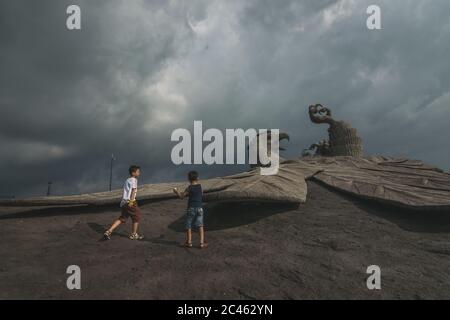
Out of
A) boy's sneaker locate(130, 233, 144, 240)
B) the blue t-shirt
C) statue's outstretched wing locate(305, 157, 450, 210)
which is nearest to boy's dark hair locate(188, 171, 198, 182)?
the blue t-shirt

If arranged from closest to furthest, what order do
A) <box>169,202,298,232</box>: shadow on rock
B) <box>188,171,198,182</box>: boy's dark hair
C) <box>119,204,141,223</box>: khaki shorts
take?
<box>188,171,198,182</box>: boy's dark hair < <box>119,204,141,223</box>: khaki shorts < <box>169,202,298,232</box>: shadow on rock

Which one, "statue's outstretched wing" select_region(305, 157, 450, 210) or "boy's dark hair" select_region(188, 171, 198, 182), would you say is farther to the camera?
"statue's outstretched wing" select_region(305, 157, 450, 210)

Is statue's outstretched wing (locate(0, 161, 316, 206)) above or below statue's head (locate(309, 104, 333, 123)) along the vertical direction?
below

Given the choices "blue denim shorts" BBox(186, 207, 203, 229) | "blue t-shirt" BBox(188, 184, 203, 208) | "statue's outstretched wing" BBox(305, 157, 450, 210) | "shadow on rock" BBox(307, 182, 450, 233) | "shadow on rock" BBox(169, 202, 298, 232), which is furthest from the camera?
"statue's outstretched wing" BBox(305, 157, 450, 210)

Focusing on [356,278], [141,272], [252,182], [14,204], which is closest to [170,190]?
[252,182]

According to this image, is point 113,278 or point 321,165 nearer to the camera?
point 113,278

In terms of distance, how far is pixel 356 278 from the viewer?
12.6ft

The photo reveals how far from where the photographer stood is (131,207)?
551cm

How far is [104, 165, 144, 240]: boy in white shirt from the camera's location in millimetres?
5336

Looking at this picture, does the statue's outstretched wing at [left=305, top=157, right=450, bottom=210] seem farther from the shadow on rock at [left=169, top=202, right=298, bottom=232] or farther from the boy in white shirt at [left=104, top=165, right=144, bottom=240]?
the boy in white shirt at [left=104, top=165, right=144, bottom=240]

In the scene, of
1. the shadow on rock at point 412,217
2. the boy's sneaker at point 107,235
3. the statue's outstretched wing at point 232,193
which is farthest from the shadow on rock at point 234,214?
the shadow on rock at point 412,217

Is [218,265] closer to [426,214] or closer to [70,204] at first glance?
[70,204]

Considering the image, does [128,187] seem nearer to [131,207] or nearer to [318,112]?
[131,207]
